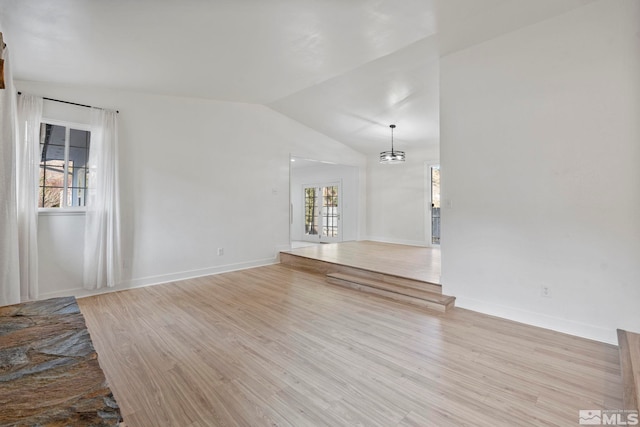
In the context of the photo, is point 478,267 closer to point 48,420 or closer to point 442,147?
point 442,147

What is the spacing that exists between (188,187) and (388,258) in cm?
→ 375

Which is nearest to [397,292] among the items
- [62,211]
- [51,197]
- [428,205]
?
[428,205]

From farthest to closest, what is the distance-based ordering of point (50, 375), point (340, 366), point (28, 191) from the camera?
point (28, 191), point (340, 366), point (50, 375)

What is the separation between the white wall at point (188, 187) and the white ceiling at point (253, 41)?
39 cm

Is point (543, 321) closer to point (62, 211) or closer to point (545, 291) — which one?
point (545, 291)

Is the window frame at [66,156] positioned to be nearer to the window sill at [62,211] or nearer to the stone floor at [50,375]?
the window sill at [62,211]

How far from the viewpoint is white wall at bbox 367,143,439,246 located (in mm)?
7184

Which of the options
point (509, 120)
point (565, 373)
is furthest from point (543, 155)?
point (565, 373)

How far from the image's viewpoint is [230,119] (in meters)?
5.34

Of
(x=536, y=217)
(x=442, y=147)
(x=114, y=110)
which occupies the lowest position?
(x=536, y=217)

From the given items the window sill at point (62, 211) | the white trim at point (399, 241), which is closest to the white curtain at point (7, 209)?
the window sill at point (62, 211)

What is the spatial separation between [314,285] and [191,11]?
3.63 m

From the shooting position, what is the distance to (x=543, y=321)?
2918mm

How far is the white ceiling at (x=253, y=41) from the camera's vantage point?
2.52 metres
